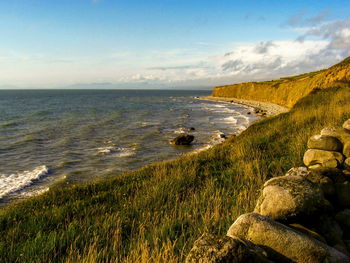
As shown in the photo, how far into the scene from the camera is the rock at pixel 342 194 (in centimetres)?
405

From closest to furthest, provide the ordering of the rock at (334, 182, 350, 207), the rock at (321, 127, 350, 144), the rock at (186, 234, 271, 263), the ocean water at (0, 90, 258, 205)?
the rock at (186, 234, 271, 263) → the rock at (334, 182, 350, 207) → the rock at (321, 127, 350, 144) → the ocean water at (0, 90, 258, 205)

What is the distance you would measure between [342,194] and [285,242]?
2.30 metres

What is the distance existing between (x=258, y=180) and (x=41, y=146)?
23139 millimetres

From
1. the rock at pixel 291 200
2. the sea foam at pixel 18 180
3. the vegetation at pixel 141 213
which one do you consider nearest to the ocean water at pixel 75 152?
the sea foam at pixel 18 180

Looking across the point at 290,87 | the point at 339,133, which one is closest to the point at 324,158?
the point at 339,133

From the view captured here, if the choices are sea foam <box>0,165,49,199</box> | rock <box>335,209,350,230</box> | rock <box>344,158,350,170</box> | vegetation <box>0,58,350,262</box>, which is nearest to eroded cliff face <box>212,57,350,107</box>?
vegetation <box>0,58,350,262</box>

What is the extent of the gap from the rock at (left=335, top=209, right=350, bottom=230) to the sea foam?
14.0 m

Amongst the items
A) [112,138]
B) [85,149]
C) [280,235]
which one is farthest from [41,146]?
[280,235]

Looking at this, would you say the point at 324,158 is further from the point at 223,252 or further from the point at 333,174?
the point at 223,252

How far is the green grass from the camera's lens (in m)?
3.82

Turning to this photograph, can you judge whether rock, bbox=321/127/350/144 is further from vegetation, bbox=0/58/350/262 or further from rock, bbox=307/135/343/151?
vegetation, bbox=0/58/350/262

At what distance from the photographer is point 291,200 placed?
311 centimetres

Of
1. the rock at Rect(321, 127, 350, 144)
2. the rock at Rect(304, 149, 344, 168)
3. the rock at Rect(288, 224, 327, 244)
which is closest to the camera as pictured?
the rock at Rect(288, 224, 327, 244)

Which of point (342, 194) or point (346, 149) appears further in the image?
point (346, 149)
